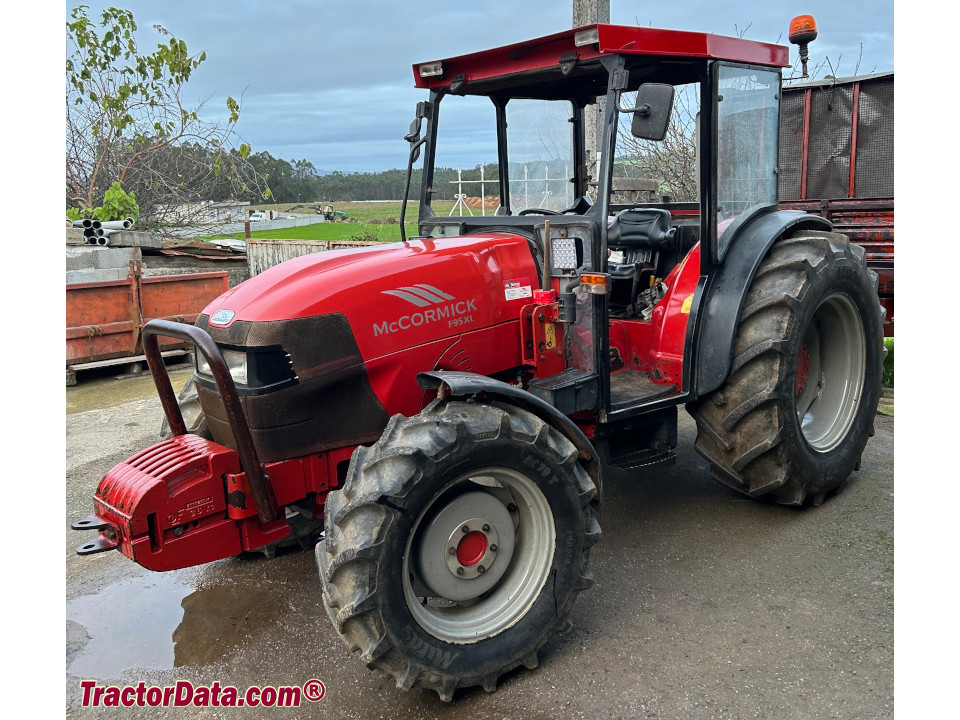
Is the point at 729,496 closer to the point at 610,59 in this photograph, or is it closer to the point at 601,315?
the point at 601,315

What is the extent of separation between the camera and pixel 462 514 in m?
3.30

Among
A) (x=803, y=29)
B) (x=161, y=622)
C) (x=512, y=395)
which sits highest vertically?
(x=803, y=29)

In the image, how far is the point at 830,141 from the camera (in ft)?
29.1

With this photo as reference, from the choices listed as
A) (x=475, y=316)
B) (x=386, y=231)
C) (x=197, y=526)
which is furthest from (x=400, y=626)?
(x=386, y=231)

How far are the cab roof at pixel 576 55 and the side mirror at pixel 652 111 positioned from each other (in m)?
0.31

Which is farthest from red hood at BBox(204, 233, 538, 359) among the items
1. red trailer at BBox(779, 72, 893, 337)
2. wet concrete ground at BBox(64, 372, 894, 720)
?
red trailer at BBox(779, 72, 893, 337)

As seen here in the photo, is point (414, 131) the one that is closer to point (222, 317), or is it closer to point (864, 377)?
point (222, 317)

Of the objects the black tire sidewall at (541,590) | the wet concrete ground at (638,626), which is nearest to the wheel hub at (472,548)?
the black tire sidewall at (541,590)

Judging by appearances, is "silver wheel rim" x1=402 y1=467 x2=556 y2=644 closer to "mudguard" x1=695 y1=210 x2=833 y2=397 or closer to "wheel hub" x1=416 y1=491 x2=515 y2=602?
"wheel hub" x1=416 y1=491 x2=515 y2=602

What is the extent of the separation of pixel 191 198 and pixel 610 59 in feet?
46.4

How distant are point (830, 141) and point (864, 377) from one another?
483cm

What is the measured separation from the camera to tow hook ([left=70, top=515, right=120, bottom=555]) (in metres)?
3.29

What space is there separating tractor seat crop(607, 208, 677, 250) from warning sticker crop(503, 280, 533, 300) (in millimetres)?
1071

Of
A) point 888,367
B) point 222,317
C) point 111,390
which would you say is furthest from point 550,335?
point 111,390
